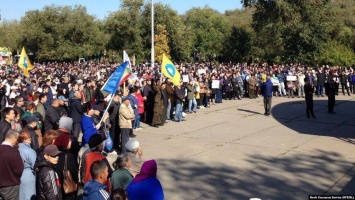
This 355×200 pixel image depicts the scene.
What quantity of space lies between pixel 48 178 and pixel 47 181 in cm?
4

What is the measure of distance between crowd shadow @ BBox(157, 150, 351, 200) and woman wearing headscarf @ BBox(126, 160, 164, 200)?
334 cm

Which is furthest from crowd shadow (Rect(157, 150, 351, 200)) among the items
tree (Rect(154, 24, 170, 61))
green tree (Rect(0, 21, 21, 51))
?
green tree (Rect(0, 21, 21, 51))

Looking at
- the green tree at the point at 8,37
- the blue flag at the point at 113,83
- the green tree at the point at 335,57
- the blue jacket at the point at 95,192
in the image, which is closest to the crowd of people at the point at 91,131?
the blue jacket at the point at 95,192

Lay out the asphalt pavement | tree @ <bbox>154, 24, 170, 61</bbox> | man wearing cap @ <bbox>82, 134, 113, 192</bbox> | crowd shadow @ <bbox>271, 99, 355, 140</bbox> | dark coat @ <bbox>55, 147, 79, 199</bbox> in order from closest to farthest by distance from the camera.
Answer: man wearing cap @ <bbox>82, 134, 113, 192</bbox> → dark coat @ <bbox>55, 147, 79, 199</bbox> → the asphalt pavement → crowd shadow @ <bbox>271, 99, 355, 140</bbox> → tree @ <bbox>154, 24, 170, 61</bbox>

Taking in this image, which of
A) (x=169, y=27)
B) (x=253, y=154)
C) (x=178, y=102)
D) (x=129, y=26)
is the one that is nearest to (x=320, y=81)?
(x=178, y=102)

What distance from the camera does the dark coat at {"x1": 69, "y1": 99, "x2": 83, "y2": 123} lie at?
1180cm

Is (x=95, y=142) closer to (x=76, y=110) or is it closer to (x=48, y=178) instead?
(x=48, y=178)

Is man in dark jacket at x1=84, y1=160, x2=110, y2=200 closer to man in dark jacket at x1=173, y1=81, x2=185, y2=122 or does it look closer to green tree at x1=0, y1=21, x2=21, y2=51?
man in dark jacket at x1=173, y1=81, x2=185, y2=122

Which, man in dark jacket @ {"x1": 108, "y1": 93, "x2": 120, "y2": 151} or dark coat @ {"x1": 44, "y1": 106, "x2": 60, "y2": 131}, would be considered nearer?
dark coat @ {"x1": 44, "y1": 106, "x2": 60, "y2": 131}

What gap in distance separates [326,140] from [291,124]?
3011 mm

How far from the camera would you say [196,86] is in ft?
62.2

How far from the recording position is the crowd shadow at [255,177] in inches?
317

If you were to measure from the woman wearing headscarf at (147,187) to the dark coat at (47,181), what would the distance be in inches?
59.6

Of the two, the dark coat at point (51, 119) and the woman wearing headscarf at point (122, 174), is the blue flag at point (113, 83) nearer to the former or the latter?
the dark coat at point (51, 119)
